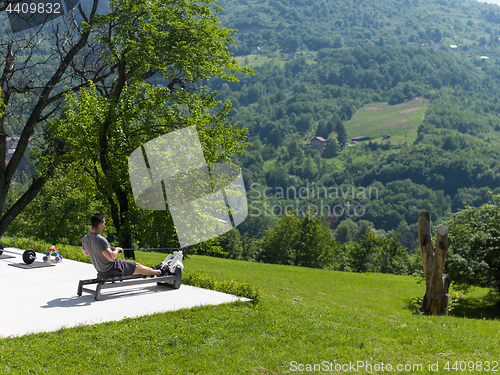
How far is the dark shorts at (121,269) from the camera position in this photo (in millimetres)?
8992

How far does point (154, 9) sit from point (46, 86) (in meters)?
5.50

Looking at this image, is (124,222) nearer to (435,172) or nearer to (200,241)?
(200,241)

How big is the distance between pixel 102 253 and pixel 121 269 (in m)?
0.64

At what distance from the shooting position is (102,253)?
341 inches

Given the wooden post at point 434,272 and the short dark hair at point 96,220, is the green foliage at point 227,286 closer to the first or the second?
the short dark hair at point 96,220

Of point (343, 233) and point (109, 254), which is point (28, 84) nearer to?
point (109, 254)

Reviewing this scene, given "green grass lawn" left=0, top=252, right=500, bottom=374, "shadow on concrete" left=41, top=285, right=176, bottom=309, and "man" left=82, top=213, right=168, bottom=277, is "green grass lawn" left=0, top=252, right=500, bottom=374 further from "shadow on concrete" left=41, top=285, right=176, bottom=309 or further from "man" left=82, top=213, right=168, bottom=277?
"man" left=82, top=213, right=168, bottom=277

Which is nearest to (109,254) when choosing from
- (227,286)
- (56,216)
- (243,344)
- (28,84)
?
(227,286)

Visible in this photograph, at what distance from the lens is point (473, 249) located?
1948 centimetres

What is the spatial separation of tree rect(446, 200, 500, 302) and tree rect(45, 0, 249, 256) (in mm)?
10890

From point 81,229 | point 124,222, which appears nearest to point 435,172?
point 81,229

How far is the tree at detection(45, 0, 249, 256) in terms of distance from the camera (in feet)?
50.8

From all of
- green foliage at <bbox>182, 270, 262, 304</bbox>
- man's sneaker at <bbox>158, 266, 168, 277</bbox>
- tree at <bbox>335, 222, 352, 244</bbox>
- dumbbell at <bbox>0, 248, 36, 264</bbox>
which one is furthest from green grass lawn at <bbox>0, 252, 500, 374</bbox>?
tree at <bbox>335, 222, 352, 244</bbox>

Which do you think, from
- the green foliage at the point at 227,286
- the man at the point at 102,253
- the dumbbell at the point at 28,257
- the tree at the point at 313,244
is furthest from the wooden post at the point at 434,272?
the tree at the point at 313,244
